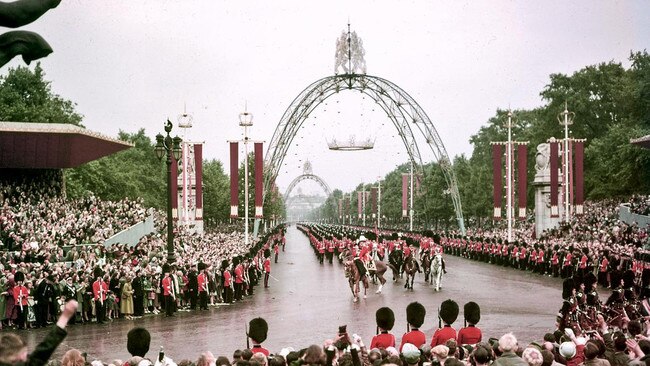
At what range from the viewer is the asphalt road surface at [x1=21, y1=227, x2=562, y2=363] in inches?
686

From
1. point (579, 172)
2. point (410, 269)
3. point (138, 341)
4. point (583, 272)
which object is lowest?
point (583, 272)

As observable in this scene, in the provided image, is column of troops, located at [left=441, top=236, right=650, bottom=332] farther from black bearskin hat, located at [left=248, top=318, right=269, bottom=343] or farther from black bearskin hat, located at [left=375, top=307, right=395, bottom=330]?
black bearskin hat, located at [left=248, top=318, right=269, bottom=343]

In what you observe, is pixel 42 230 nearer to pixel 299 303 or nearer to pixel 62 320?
pixel 299 303

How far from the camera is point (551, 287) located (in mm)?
30750

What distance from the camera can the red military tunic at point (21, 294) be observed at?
21.2 meters

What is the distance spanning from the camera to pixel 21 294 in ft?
70.0

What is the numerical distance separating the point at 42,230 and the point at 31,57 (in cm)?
2581

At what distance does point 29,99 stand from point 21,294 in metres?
50.7

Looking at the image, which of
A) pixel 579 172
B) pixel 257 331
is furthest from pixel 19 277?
pixel 579 172

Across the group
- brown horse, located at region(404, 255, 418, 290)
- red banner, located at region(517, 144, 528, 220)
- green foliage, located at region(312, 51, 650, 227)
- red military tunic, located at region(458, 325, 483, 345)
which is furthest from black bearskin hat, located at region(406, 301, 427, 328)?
green foliage, located at region(312, 51, 650, 227)

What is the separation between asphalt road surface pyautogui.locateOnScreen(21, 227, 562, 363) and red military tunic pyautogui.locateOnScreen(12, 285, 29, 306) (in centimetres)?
109

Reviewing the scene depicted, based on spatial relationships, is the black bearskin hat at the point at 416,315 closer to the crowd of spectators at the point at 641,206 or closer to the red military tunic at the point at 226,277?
Result: the red military tunic at the point at 226,277

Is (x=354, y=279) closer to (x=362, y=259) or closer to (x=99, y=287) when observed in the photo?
(x=362, y=259)

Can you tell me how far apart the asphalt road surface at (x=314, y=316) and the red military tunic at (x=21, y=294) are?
1.09 meters
